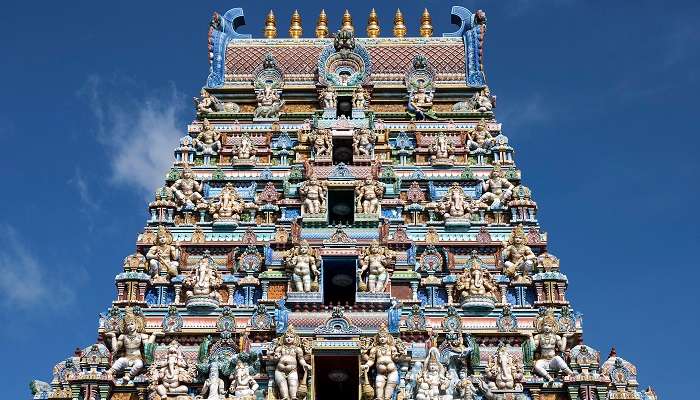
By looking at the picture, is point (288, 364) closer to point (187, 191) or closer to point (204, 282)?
point (204, 282)

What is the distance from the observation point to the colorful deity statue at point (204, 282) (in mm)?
38219

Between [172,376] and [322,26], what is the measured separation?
24.9m

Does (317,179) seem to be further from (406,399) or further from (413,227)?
(406,399)

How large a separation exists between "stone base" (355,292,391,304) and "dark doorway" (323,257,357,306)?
1310mm

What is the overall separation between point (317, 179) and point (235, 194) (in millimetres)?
2994

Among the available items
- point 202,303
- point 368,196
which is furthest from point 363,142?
point 202,303

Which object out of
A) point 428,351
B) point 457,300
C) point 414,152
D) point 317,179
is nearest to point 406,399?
point 428,351

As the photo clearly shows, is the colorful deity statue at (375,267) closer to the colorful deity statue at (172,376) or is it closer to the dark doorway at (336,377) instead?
the dark doorway at (336,377)

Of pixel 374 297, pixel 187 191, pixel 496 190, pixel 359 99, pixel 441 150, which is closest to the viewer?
pixel 374 297

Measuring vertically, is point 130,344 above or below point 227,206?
below

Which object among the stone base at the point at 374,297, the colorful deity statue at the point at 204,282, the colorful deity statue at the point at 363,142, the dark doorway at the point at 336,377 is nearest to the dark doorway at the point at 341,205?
the colorful deity statue at the point at 363,142

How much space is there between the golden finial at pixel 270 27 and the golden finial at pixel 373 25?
4.33 meters

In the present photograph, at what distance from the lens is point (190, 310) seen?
37.7m

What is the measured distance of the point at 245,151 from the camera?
45062 mm
